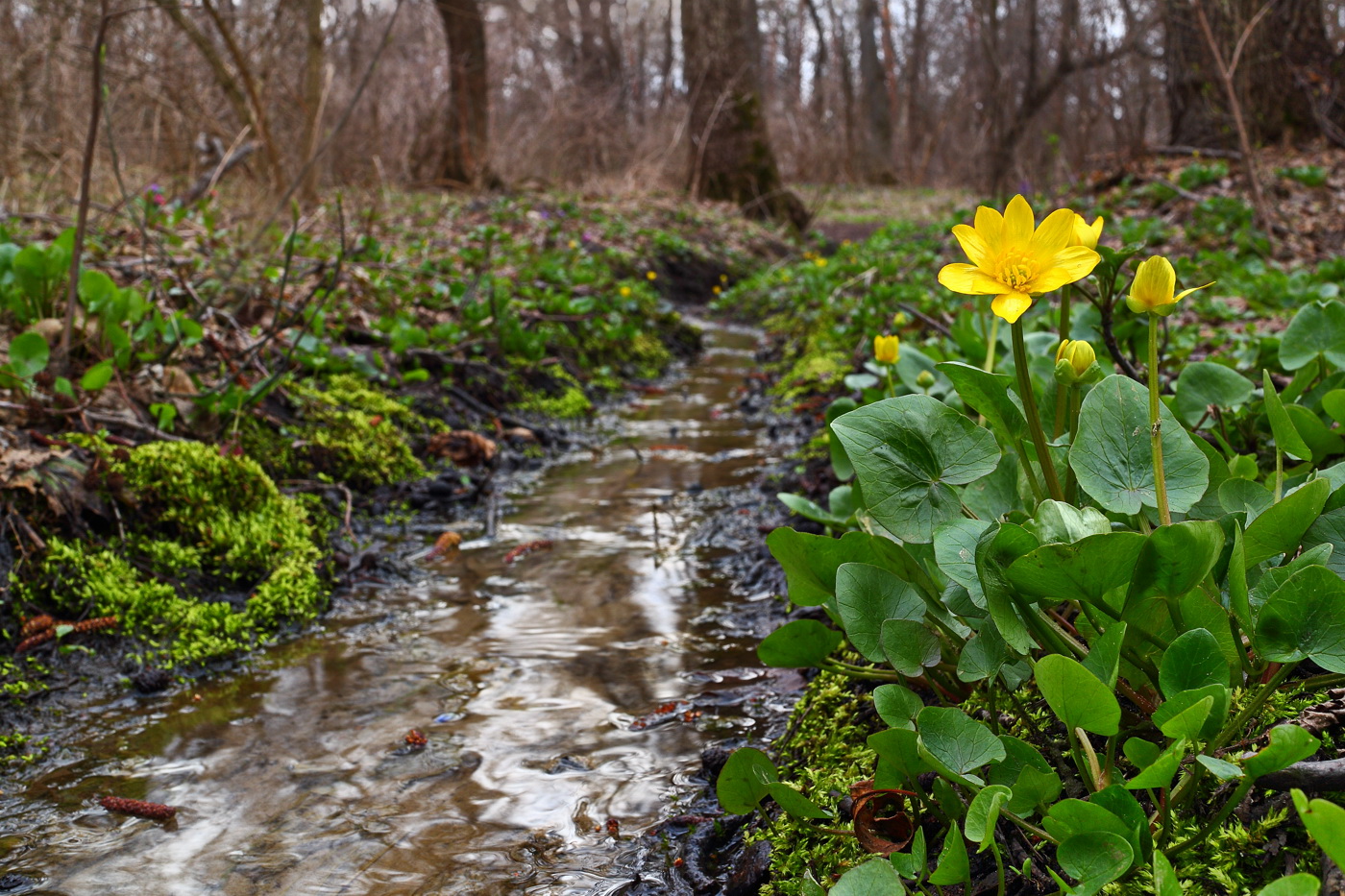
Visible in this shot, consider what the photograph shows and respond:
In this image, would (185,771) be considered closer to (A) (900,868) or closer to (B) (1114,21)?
(A) (900,868)

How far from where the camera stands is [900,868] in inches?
45.1

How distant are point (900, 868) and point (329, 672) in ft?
5.01

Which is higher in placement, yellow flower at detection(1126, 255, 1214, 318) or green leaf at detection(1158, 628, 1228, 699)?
yellow flower at detection(1126, 255, 1214, 318)

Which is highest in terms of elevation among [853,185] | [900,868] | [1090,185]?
[853,185]

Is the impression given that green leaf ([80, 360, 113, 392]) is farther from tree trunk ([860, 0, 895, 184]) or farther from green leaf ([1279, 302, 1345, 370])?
tree trunk ([860, 0, 895, 184])

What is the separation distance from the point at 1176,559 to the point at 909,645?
0.39 m

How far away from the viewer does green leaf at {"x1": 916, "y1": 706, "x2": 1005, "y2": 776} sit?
3.67 feet

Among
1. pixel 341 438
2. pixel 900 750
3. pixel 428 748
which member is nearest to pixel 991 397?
pixel 900 750

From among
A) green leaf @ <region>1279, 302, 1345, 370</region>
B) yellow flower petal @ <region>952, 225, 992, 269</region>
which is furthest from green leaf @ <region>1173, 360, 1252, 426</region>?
yellow flower petal @ <region>952, 225, 992, 269</region>

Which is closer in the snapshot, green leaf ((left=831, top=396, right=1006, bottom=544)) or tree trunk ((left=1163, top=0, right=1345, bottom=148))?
green leaf ((left=831, top=396, right=1006, bottom=544))

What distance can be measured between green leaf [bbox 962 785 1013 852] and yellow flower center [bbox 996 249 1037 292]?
0.62 m

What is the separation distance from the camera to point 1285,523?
1133 millimetres

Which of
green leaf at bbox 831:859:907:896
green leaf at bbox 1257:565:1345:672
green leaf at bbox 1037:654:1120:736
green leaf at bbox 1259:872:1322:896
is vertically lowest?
green leaf at bbox 831:859:907:896

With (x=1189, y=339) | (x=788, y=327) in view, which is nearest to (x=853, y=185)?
(x=788, y=327)
